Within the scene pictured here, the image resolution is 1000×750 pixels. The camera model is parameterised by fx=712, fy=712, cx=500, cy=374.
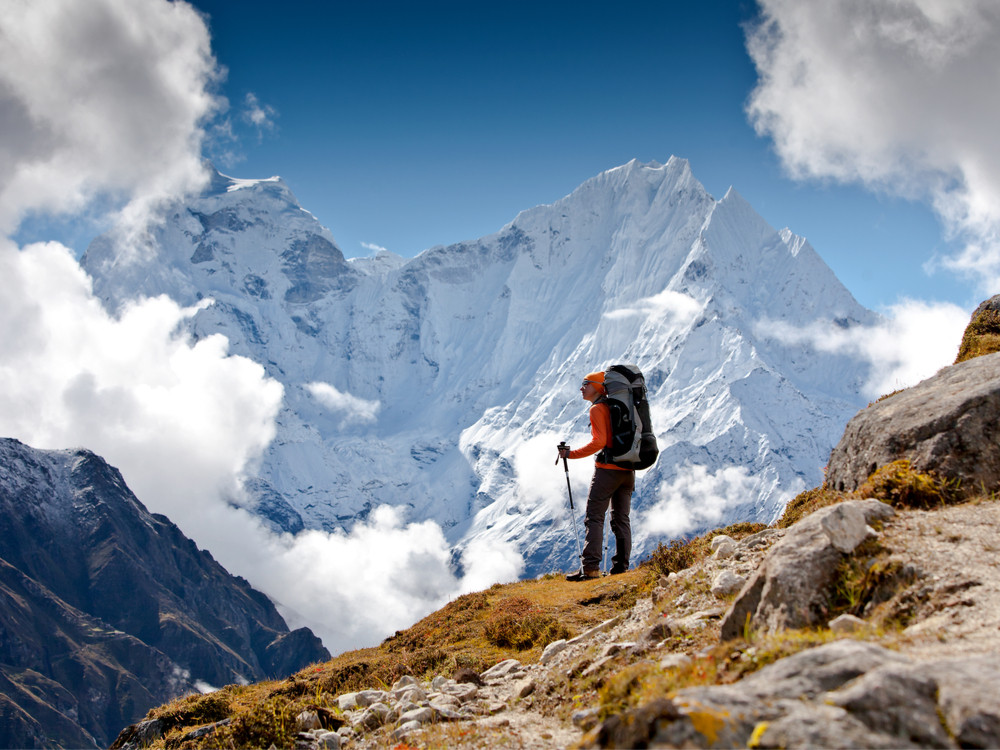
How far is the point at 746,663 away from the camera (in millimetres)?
4488

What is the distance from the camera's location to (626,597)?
38.1 feet

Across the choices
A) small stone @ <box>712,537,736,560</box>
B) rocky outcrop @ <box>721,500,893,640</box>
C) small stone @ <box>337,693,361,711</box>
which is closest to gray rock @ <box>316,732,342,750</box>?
small stone @ <box>337,693,361,711</box>

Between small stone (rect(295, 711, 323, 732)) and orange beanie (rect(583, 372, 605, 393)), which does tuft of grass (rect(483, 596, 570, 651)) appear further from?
orange beanie (rect(583, 372, 605, 393))

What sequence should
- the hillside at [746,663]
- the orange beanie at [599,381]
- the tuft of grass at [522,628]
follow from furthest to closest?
the orange beanie at [599,381], the tuft of grass at [522,628], the hillside at [746,663]

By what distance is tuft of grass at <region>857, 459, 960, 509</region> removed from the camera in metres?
6.92

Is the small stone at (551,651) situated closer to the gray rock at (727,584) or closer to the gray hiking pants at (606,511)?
the gray rock at (727,584)

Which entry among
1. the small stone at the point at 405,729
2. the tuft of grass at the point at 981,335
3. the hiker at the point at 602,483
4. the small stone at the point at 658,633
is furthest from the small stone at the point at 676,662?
the tuft of grass at the point at 981,335

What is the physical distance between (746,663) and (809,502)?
604 cm

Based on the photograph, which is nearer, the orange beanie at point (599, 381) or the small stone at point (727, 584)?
the small stone at point (727, 584)

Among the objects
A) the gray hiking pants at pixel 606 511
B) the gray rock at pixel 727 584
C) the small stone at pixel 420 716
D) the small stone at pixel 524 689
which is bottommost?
the small stone at pixel 420 716

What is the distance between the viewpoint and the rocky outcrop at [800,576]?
5469mm

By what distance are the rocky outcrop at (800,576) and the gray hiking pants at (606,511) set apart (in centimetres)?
685

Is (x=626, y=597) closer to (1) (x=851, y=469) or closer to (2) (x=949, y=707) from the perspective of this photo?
(1) (x=851, y=469)

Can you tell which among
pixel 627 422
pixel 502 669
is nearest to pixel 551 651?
pixel 502 669
